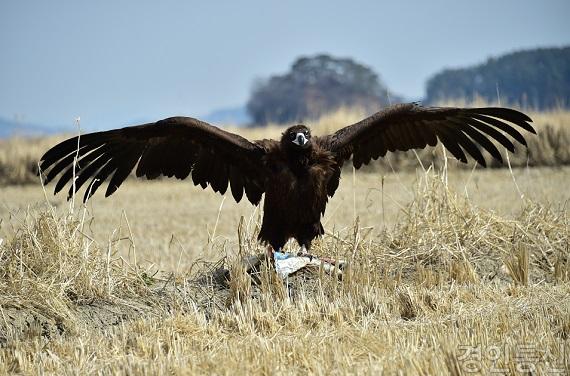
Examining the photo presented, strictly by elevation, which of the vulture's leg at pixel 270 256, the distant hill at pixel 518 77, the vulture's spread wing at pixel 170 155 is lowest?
the vulture's leg at pixel 270 256

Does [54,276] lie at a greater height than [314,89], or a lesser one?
lesser

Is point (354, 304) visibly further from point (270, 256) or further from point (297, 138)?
point (297, 138)

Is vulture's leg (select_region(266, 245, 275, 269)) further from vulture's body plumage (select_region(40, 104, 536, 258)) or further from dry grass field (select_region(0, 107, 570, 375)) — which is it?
dry grass field (select_region(0, 107, 570, 375))

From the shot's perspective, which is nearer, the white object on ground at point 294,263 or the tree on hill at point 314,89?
the white object on ground at point 294,263

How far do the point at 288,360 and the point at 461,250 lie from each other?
3039mm

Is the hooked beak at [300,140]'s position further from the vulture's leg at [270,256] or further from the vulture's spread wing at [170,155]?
the vulture's leg at [270,256]

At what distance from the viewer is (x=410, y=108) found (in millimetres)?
7406

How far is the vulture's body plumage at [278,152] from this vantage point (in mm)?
7035

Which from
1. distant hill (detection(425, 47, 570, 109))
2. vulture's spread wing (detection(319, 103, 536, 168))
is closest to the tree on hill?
distant hill (detection(425, 47, 570, 109))

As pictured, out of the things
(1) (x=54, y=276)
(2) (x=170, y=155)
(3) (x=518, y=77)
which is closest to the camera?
(1) (x=54, y=276)

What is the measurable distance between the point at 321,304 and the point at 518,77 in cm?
7889

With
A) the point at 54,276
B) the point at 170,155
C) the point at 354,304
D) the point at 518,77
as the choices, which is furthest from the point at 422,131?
the point at 518,77

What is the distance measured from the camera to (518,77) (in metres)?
80.5

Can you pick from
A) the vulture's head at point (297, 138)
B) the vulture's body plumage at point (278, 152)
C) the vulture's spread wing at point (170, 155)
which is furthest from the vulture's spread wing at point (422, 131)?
the vulture's spread wing at point (170, 155)
